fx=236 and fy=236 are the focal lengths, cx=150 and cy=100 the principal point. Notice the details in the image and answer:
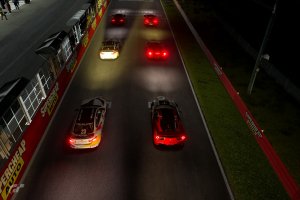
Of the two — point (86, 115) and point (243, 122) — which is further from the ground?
point (86, 115)

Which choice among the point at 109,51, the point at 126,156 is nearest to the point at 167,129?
the point at 126,156

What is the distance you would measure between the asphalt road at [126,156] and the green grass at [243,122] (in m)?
0.83

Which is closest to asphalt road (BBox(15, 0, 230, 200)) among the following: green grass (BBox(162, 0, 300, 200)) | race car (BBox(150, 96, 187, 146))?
race car (BBox(150, 96, 187, 146))

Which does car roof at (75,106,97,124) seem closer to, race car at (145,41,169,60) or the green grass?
the green grass

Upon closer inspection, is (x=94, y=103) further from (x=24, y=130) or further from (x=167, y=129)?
(x=167, y=129)

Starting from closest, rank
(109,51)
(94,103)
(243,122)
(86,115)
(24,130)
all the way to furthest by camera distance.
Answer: (24,130) < (86,115) < (94,103) < (243,122) < (109,51)

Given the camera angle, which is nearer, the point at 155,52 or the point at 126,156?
the point at 126,156

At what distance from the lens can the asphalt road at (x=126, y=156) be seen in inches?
449

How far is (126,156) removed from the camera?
13.3 meters

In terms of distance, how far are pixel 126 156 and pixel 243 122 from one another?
816cm

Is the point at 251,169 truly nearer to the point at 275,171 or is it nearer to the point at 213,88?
the point at 275,171

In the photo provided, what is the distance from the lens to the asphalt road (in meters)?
11.4

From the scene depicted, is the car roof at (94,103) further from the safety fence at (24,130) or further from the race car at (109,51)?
the race car at (109,51)

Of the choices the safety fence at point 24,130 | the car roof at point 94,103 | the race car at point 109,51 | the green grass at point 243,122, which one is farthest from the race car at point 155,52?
the car roof at point 94,103
